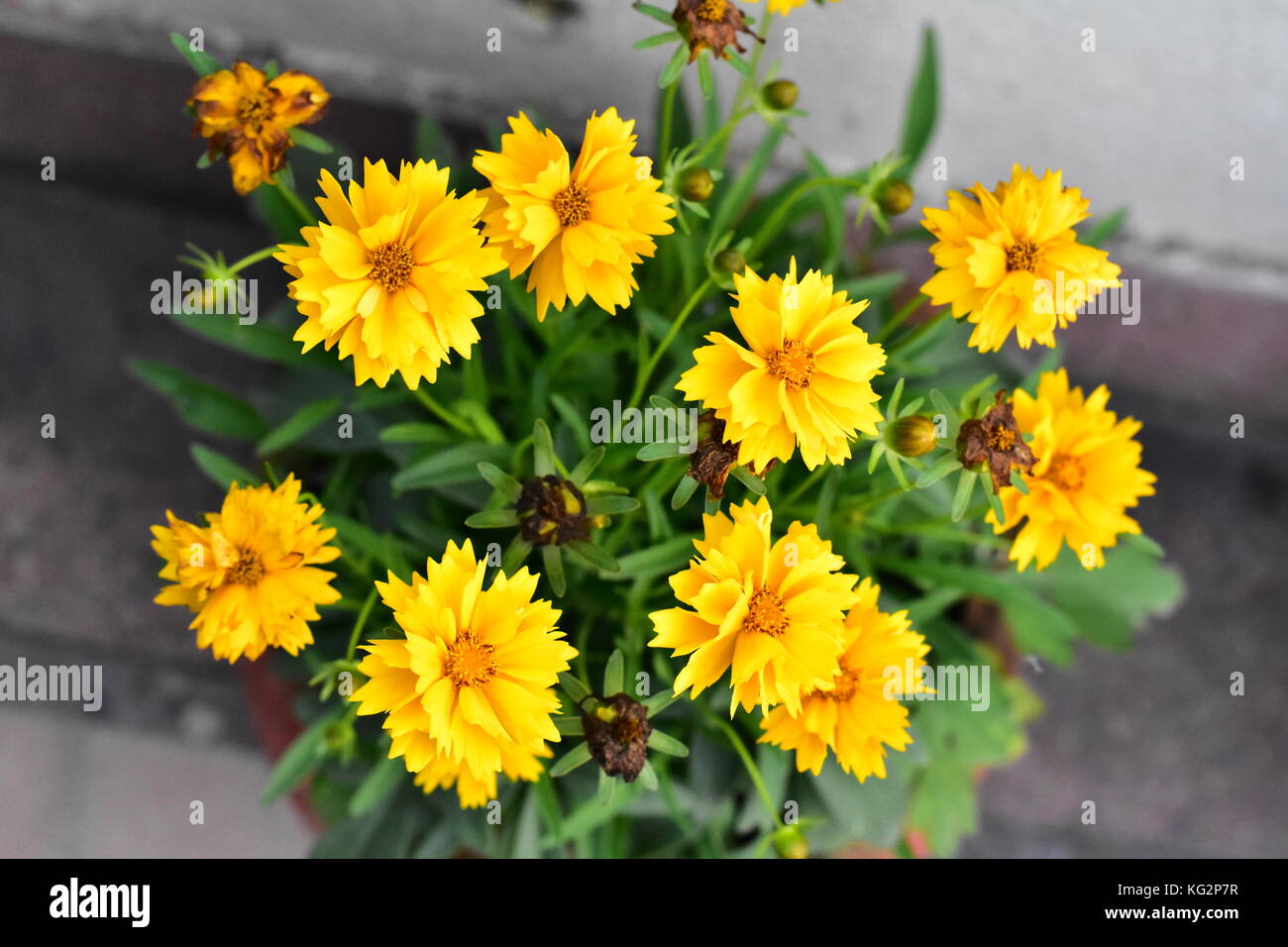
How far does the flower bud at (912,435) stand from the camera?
693 millimetres

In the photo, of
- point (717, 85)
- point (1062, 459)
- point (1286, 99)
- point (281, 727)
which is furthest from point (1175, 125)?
point (281, 727)

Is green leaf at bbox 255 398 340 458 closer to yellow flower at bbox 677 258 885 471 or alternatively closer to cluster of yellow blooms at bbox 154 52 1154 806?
cluster of yellow blooms at bbox 154 52 1154 806

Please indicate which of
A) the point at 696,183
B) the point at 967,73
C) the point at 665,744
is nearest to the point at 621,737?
the point at 665,744

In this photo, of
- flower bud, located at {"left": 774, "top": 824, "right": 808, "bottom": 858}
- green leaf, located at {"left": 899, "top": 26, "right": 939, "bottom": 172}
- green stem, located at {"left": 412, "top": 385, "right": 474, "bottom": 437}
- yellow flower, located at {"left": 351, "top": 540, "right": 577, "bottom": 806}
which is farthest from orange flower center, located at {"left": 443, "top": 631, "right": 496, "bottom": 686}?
green leaf, located at {"left": 899, "top": 26, "right": 939, "bottom": 172}

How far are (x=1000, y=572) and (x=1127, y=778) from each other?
22.2 inches

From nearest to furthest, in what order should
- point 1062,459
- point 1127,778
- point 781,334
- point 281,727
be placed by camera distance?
point 781,334 < point 1062,459 < point 281,727 < point 1127,778

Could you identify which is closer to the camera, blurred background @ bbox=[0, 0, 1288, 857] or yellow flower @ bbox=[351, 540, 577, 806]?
yellow flower @ bbox=[351, 540, 577, 806]

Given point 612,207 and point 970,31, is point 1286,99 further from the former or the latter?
point 612,207

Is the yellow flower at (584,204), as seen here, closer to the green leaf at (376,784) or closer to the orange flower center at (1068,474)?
the orange flower center at (1068,474)

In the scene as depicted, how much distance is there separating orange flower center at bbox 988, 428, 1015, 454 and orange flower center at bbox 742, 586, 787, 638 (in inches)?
6.9

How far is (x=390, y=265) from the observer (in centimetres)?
65

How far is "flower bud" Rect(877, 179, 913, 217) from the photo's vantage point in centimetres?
81

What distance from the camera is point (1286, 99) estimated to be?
47.3 inches

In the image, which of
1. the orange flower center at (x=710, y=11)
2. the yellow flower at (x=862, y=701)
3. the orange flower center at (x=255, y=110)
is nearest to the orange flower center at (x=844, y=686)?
the yellow flower at (x=862, y=701)
